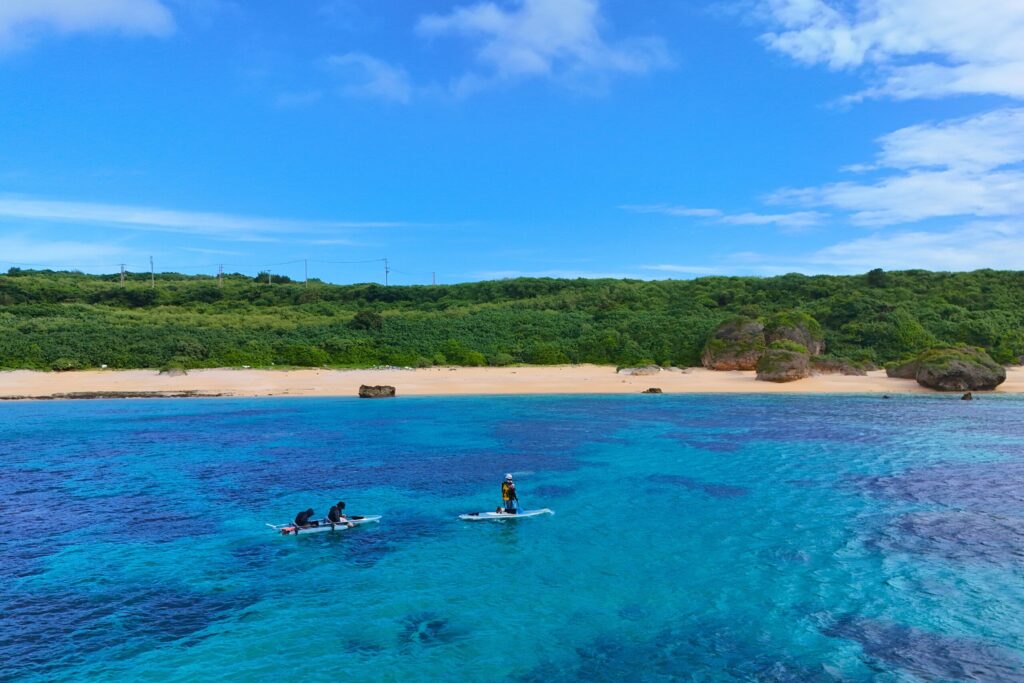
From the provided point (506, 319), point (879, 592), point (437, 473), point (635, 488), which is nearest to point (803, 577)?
point (879, 592)

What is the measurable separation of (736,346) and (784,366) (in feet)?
22.1

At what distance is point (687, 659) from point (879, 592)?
5511mm

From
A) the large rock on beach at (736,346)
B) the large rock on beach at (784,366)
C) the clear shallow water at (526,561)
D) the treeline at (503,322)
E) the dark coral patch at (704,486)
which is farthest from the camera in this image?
the treeline at (503,322)

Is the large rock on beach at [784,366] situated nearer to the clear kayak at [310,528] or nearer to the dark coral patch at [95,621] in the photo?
the clear kayak at [310,528]

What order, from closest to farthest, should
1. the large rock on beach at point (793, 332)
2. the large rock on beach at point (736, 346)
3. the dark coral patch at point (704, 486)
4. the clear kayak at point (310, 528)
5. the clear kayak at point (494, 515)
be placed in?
the clear kayak at point (310, 528), the clear kayak at point (494, 515), the dark coral patch at point (704, 486), the large rock on beach at point (793, 332), the large rock on beach at point (736, 346)

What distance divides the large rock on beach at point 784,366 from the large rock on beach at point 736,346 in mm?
3139

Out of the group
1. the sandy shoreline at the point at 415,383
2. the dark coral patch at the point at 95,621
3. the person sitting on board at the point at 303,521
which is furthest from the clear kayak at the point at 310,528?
the sandy shoreline at the point at 415,383

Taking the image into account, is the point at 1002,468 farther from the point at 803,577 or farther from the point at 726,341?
the point at 726,341

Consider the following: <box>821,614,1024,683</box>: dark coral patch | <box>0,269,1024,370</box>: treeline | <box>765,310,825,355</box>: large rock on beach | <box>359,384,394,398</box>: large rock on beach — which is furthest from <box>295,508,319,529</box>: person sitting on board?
<box>765,310,825,355</box>: large rock on beach

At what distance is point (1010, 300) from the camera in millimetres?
74000

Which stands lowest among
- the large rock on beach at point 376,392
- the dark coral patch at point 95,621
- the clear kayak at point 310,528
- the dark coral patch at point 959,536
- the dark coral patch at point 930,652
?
the dark coral patch at point 930,652

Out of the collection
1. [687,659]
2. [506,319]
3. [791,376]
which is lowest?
[687,659]

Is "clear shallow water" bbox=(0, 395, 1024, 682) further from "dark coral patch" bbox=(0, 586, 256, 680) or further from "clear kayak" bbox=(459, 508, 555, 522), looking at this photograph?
"clear kayak" bbox=(459, 508, 555, 522)

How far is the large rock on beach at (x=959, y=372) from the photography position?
49562 millimetres
